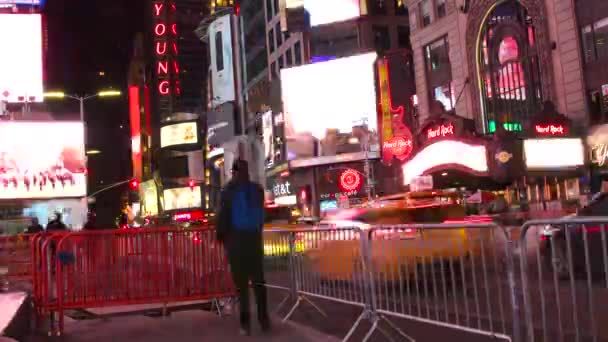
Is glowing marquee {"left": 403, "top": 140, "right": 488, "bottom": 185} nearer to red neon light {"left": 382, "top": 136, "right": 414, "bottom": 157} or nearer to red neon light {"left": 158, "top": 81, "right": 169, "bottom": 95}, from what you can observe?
red neon light {"left": 382, "top": 136, "right": 414, "bottom": 157}

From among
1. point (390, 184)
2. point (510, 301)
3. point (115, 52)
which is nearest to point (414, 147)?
point (390, 184)

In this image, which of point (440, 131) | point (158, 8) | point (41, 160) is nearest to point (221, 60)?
point (158, 8)

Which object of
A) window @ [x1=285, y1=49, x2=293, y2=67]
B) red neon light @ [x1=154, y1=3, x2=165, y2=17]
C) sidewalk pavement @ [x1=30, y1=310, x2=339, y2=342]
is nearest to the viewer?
sidewalk pavement @ [x1=30, y1=310, x2=339, y2=342]

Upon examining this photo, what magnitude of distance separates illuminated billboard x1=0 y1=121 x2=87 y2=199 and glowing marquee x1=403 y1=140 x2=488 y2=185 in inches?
713

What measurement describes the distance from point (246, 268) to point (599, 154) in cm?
2493

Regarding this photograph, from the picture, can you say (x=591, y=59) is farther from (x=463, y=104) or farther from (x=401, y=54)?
(x=401, y=54)

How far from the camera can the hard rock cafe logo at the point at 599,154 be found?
28358 millimetres

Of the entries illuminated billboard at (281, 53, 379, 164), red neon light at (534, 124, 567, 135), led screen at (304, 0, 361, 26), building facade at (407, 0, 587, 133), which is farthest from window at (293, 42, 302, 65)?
red neon light at (534, 124, 567, 135)

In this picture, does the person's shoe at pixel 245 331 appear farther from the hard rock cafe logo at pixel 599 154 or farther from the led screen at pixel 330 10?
the led screen at pixel 330 10

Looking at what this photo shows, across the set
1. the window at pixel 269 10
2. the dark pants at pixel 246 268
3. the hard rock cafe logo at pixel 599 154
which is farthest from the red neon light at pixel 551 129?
the window at pixel 269 10

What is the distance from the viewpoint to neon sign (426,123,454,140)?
32281 mm

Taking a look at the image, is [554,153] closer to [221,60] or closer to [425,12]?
[425,12]

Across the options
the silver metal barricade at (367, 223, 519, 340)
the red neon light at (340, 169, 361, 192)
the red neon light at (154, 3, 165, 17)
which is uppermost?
the red neon light at (154, 3, 165, 17)

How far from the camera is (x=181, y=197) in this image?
82125 millimetres
